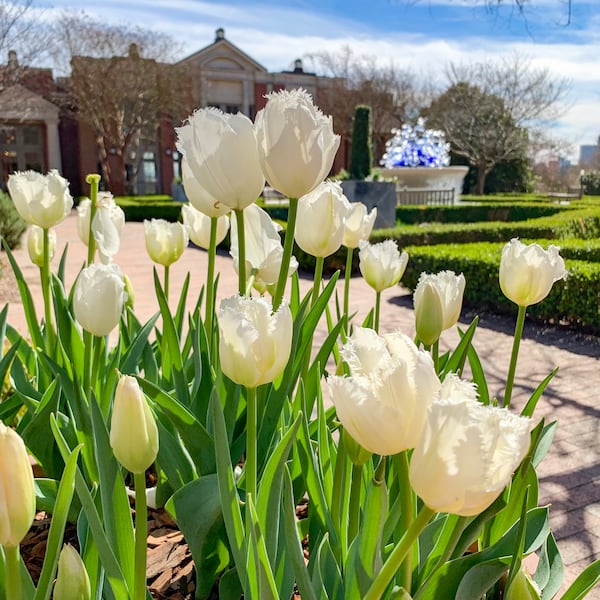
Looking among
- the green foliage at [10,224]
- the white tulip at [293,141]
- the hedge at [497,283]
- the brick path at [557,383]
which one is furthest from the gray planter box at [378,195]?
the white tulip at [293,141]

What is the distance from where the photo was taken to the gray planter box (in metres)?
12.8

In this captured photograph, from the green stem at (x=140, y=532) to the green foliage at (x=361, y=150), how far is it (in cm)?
1325

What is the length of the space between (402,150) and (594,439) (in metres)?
15.6

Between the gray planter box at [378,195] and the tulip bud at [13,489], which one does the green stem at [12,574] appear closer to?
the tulip bud at [13,489]

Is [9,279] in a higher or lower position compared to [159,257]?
lower

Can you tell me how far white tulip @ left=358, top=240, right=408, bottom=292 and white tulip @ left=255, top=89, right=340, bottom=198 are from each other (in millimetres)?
704

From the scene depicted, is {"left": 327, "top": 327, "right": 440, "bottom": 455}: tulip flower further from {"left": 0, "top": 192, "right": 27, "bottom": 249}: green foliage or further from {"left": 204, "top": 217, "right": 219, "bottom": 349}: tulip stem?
{"left": 0, "top": 192, "right": 27, "bottom": 249}: green foliage

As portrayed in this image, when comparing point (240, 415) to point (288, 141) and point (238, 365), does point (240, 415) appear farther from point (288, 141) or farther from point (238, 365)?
point (288, 141)

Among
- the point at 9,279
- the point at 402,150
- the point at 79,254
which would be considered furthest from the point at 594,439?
the point at 402,150

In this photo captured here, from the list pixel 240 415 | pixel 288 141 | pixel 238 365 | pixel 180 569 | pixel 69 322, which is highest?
pixel 288 141

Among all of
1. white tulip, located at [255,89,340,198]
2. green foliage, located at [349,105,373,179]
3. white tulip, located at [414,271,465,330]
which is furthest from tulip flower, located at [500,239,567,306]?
green foliage, located at [349,105,373,179]

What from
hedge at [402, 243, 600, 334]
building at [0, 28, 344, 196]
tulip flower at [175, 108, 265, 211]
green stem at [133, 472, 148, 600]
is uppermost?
building at [0, 28, 344, 196]

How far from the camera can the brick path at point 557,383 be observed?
301 centimetres

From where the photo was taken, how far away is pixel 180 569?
1497mm
